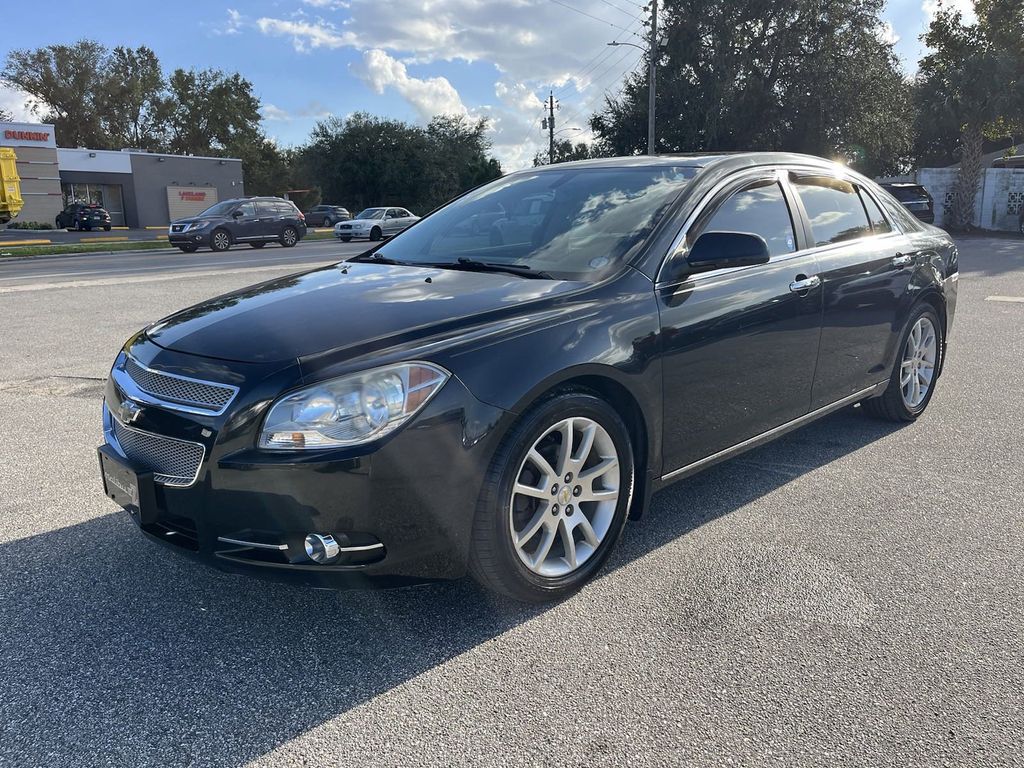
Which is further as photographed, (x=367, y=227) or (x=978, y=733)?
(x=367, y=227)

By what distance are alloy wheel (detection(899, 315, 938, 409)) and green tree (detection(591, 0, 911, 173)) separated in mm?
27318

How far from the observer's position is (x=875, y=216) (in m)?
4.80

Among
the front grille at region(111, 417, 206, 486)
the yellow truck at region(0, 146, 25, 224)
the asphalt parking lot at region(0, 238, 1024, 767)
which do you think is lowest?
the asphalt parking lot at region(0, 238, 1024, 767)

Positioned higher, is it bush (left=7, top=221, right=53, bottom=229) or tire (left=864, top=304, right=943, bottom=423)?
bush (left=7, top=221, right=53, bottom=229)

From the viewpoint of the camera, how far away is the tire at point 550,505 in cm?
273

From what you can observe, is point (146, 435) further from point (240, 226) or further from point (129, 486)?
point (240, 226)

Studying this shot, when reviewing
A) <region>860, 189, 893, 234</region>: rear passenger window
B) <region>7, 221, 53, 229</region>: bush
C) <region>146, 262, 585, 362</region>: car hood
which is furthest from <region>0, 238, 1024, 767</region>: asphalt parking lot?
<region>7, 221, 53, 229</region>: bush

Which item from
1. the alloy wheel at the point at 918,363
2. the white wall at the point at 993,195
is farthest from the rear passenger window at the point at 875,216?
the white wall at the point at 993,195

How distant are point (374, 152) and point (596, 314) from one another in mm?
57027

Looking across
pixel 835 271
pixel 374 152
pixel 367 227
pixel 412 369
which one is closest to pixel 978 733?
pixel 412 369

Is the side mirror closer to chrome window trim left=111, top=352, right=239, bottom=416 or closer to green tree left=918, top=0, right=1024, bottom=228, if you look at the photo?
chrome window trim left=111, top=352, right=239, bottom=416

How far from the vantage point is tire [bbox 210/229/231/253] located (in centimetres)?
2470

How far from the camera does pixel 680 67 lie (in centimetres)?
3331

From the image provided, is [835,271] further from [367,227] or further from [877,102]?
[877,102]
